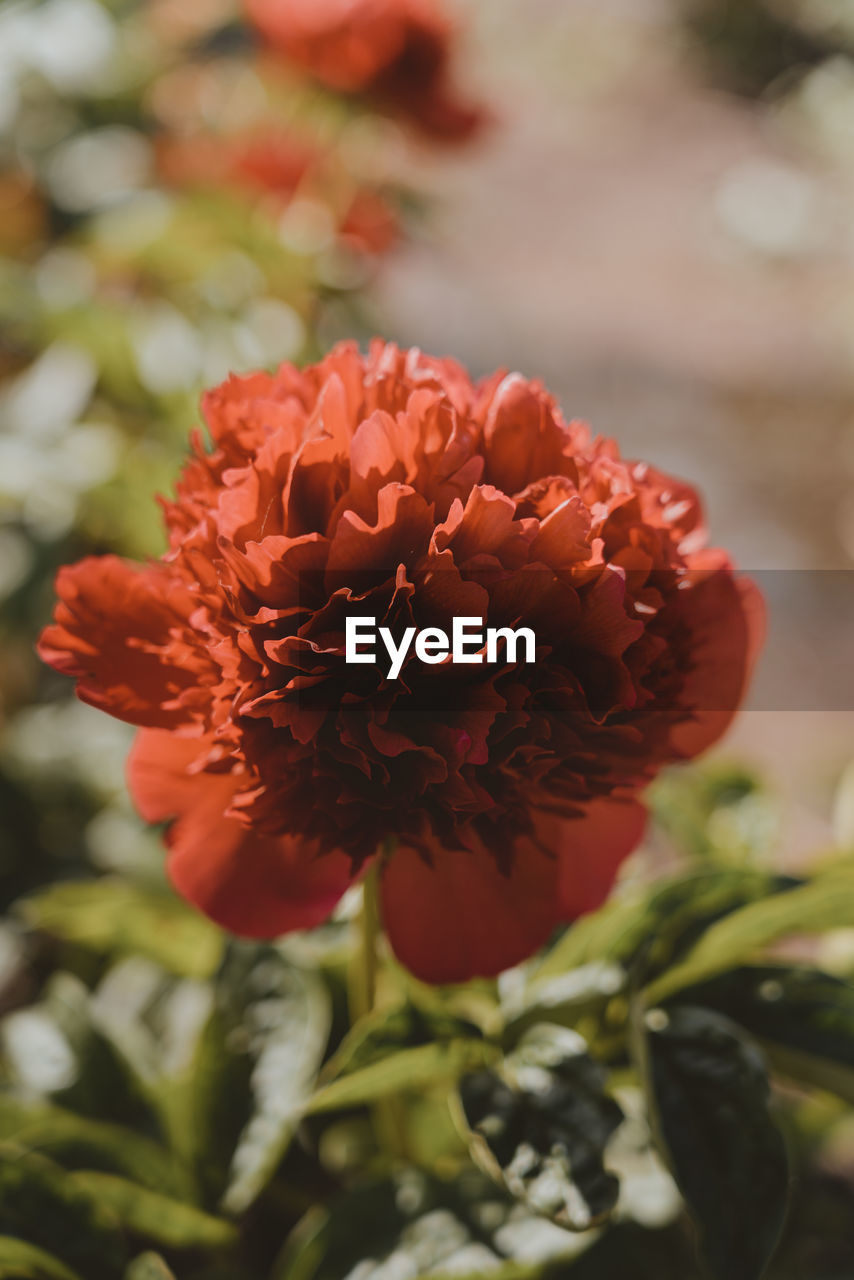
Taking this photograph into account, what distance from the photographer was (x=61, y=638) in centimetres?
40

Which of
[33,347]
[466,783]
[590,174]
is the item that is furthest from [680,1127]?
[590,174]

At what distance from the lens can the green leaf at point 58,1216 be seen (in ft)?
1.52

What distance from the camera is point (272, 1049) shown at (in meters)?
0.53

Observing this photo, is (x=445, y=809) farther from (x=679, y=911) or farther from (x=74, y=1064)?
(x=74, y=1064)

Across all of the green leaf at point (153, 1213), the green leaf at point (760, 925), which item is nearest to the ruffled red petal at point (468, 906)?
the green leaf at point (760, 925)

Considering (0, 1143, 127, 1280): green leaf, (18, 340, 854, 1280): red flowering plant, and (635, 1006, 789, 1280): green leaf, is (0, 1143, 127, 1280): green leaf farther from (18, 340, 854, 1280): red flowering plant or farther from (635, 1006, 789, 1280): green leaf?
(635, 1006, 789, 1280): green leaf

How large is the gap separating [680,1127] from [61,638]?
318 mm

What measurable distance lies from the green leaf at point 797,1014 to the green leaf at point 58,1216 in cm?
29

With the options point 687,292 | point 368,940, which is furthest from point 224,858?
point 687,292

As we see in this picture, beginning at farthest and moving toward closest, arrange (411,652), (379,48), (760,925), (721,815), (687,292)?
(687,292) → (379,48) → (721,815) → (760,925) → (411,652)

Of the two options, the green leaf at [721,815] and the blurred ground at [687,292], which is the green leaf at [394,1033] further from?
the blurred ground at [687,292]

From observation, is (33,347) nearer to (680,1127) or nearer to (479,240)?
(680,1127)

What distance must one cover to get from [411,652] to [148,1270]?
317 mm

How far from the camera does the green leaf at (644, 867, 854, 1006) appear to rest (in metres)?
0.45
